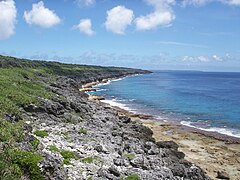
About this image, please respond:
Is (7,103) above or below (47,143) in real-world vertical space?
above

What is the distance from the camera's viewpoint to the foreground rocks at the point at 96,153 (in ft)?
73.9

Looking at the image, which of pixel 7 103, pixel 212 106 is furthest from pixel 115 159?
pixel 212 106

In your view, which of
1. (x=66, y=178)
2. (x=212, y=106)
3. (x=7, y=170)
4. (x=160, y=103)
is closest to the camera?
(x=7, y=170)

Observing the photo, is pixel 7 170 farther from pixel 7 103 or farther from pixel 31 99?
pixel 31 99

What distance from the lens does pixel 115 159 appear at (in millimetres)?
26250

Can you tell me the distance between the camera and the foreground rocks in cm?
2252

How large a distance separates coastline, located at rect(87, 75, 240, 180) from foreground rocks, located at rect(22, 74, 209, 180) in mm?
4911

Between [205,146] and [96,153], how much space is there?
76.4 feet

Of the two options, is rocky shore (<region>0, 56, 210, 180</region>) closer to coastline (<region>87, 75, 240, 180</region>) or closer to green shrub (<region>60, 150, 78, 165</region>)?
green shrub (<region>60, 150, 78, 165</region>)

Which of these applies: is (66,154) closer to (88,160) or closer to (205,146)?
(88,160)

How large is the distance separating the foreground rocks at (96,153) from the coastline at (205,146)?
193 inches

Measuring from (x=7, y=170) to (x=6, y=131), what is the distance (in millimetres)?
7263

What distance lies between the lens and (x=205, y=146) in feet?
149

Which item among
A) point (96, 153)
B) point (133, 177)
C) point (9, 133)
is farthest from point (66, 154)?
point (133, 177)
